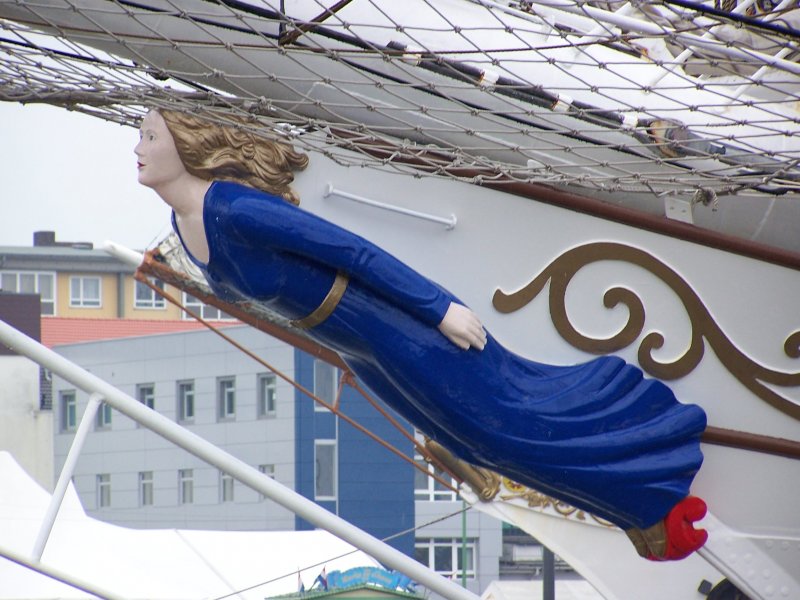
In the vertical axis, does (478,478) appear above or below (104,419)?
above

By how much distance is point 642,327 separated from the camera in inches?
144

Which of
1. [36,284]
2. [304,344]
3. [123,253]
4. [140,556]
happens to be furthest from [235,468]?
[36,284]

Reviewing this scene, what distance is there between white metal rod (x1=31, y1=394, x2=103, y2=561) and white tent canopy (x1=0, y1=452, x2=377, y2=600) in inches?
105

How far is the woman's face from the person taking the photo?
337 cm

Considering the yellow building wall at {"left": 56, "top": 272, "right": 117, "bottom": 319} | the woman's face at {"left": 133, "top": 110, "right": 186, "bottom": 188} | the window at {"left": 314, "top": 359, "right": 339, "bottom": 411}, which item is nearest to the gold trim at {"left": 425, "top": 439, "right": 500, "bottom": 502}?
the woman's face at {"left": 133, "top": 110, "right": 186, "bottom": 188}

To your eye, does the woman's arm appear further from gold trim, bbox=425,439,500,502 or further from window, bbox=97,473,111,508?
window, bbox=97,473,111,508

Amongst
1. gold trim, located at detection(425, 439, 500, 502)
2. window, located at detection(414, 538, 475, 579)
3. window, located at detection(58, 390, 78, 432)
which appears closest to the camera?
gold trim, located at detection(425, 439, 500, 502)

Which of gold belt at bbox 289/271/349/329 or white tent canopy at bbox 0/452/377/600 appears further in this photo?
white tent canopy at bbox 0/452/377/600

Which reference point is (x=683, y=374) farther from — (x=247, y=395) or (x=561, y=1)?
(x=247, y=395)

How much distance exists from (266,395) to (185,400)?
1.48 metres

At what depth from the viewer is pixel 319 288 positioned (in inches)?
130

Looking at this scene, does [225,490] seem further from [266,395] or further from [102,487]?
[102,487]

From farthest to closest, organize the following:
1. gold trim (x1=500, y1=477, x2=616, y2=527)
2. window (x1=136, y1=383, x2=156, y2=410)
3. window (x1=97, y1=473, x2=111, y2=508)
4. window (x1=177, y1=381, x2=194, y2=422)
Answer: window (x1=97, y1=473, x2=111, y2=508) < window (x1=136, y1=383, x2=156, y2=410) < window (x1=177, y1=381, x2=194, y2=422) < gold trim (x1=500, y1=477, x2=616, y2=527)

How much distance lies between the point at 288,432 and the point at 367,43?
638 inches
